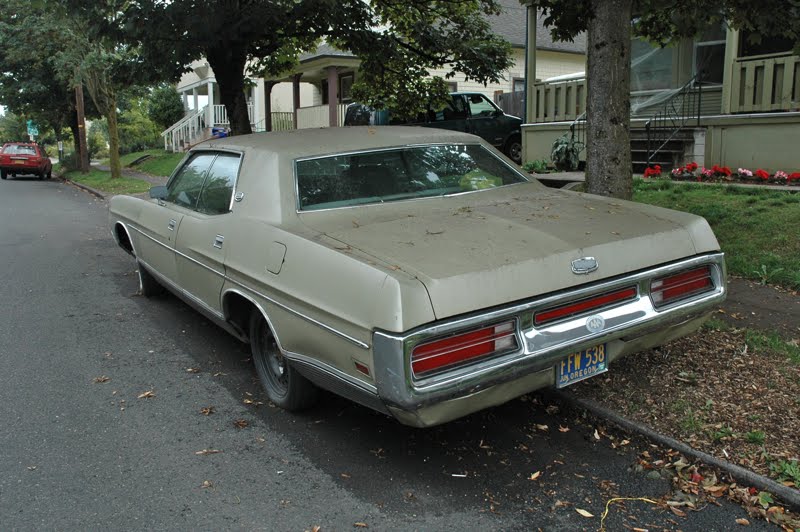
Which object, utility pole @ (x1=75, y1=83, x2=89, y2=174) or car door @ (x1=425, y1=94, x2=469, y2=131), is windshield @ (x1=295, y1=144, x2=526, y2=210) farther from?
utility pole @ (x1=75, y1=83, x2=89, y2=174)

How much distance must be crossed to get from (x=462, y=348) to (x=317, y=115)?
77.5 ft

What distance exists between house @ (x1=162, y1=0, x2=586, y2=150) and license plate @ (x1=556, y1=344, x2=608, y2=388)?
1746 centimetres

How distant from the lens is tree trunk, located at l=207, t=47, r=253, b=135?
1030cm

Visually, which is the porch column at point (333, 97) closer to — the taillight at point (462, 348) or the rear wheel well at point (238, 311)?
the rear wheel well at point (238, 311)

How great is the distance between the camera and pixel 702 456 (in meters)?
3.38

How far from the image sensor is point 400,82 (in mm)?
11820

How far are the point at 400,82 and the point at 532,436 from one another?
29.4 feet

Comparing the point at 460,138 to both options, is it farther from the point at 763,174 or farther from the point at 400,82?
the point at 400,82

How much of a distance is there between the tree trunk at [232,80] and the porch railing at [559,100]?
633 centimetres

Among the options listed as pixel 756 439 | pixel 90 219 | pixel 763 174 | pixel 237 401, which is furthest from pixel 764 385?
pixel 90 219

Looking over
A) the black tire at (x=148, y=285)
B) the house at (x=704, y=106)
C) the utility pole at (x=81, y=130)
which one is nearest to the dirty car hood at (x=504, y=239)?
the black tire at (x=148, y=285)

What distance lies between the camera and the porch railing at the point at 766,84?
1015cm

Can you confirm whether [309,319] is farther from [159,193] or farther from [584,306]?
[159,193]

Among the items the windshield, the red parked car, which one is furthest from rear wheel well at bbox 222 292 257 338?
the red parked car
